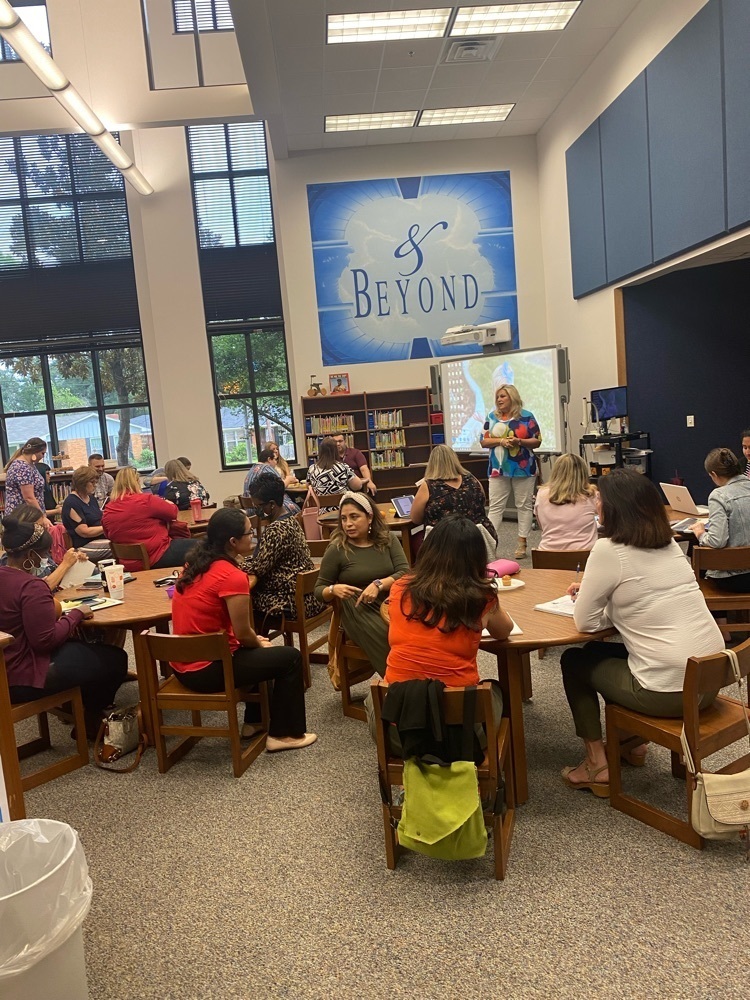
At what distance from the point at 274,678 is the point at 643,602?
5.56 ft

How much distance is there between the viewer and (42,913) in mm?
1828

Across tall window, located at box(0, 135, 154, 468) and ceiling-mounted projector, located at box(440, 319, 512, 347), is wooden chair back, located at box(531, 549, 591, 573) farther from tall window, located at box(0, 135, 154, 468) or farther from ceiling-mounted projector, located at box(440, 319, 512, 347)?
tall window, located at box(0, 135, 154, 468)

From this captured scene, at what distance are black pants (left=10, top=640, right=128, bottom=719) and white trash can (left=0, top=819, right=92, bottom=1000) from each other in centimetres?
132

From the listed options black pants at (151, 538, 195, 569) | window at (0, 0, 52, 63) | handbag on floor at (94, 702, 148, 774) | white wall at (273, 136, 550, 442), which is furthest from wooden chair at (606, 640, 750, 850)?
window at (0, 0, 52, 63)

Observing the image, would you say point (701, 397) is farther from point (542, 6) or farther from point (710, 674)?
point (710, 674)

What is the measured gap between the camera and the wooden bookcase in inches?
402

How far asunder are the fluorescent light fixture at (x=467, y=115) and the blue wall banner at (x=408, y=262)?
2.85ft

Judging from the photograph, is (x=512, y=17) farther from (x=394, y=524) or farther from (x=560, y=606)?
(x=560, y=606)

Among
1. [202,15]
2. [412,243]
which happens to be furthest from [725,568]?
[202,15]

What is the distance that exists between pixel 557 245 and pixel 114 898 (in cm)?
916

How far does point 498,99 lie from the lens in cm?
870

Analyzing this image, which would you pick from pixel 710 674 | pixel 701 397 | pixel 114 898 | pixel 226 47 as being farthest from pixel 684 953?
pixel 226 47

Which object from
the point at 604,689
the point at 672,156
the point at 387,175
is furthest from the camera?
the point at 387,175

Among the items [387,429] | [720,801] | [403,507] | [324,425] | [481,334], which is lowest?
[720,801]
